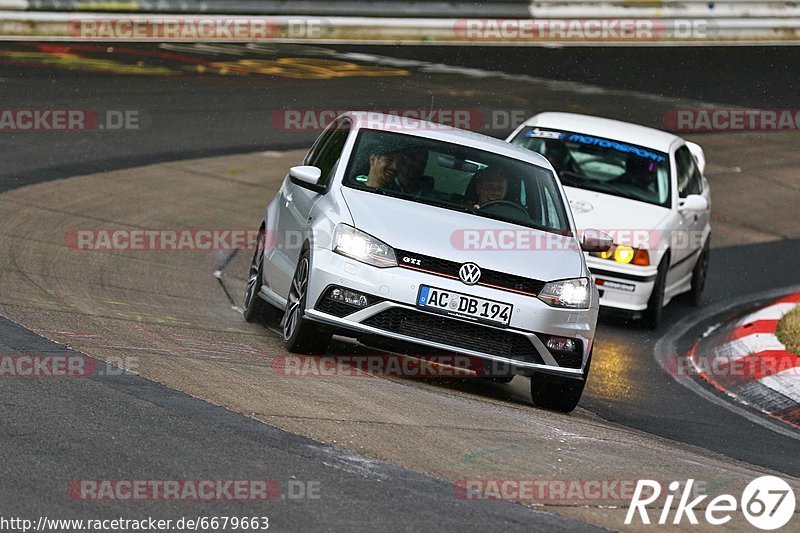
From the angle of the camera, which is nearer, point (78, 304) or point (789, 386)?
point (78, 304)

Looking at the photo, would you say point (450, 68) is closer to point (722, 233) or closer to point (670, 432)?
point (722, 233)

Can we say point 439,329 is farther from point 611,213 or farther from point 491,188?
point 611,213

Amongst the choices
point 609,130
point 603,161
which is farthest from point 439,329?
point 609,130

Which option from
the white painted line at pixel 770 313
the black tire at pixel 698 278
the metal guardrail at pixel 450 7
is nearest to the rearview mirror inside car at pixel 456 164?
the white painted line at pixel 770 313

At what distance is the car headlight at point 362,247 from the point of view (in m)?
8.19

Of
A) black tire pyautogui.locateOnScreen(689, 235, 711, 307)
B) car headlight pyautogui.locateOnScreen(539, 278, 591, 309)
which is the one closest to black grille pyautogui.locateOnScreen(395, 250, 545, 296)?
car headlight pyautogui.locateOnScreen(539, 278, 591, 309)

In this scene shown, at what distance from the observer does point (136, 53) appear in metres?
23.3

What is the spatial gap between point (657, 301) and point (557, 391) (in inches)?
157

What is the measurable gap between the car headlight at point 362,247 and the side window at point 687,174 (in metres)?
5.65

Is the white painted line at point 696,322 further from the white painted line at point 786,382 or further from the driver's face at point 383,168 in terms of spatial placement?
the driver's face at point 383,168

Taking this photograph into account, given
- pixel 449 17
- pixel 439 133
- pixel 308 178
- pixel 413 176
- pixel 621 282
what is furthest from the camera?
pixel 449 17

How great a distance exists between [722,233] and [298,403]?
11.1 metres

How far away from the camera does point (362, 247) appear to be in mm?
8273

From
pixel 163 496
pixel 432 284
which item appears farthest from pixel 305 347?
pixel 163 496
